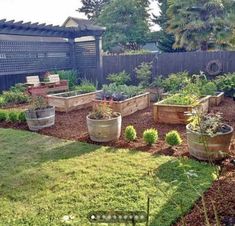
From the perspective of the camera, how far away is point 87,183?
3.29 metres

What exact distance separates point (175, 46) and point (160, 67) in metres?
7.18

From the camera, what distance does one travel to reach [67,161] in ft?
13.2

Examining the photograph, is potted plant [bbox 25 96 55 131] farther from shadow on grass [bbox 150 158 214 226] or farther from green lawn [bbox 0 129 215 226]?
shadow on grass [bbox 150 158 214 226]

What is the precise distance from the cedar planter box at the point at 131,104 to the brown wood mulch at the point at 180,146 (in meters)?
0.18

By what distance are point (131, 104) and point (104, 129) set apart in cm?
246

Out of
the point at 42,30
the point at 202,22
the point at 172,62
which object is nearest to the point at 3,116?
the point at 42,30

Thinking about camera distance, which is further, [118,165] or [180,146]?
[180,146]

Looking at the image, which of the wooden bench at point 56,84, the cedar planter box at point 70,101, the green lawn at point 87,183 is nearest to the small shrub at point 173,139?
the green lawn at point 87,183

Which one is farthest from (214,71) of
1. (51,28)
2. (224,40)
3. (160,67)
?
(224,40)

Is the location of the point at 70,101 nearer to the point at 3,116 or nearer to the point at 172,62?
the point at 3,116

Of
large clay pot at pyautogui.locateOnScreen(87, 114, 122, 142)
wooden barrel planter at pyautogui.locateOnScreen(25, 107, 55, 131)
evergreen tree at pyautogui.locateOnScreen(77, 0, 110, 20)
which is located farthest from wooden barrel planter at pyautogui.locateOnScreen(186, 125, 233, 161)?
evergreen tree at pyautogui.locateOnScreen(77, 0, 110, 20)

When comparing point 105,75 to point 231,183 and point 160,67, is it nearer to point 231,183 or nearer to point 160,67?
point 160,67

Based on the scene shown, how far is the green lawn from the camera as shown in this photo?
2678 mm

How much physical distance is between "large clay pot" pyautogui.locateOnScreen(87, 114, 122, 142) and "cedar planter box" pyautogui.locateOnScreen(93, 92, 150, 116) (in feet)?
5.87
